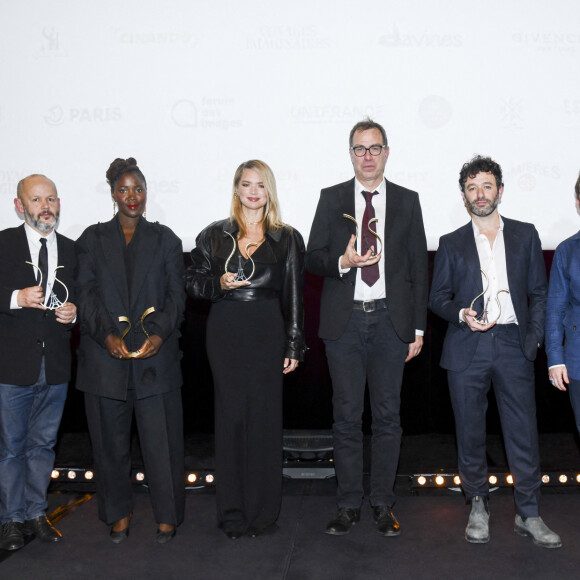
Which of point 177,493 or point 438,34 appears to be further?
point 438,34

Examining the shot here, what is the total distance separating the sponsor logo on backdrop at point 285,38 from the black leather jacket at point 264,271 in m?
1.36

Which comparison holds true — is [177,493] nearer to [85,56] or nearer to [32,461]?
[32,461]

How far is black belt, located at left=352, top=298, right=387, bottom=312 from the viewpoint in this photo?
3.21 meters

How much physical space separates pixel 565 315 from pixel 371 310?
2.83 ft

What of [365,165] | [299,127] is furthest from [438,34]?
[365,165]

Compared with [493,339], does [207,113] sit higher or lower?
higher

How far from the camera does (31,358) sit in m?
3.12

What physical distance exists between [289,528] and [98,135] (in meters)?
2.49

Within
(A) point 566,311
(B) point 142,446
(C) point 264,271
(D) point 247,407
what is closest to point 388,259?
(C) point 264,271

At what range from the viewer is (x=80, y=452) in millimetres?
4699

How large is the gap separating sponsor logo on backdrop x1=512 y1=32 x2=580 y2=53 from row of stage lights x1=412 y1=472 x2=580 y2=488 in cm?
245

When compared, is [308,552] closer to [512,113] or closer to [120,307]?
[120,307]

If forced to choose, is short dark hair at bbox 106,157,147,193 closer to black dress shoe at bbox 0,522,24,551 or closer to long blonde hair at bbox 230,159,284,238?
long blonde hair at bbox 230,159,284,238

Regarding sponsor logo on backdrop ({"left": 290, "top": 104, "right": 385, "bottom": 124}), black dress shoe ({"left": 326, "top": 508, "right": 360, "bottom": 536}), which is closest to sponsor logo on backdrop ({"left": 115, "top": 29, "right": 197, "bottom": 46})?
sponsor logo on backdrop ({"left": 290, "top": 104, "right": 385, "bottom": 124})
